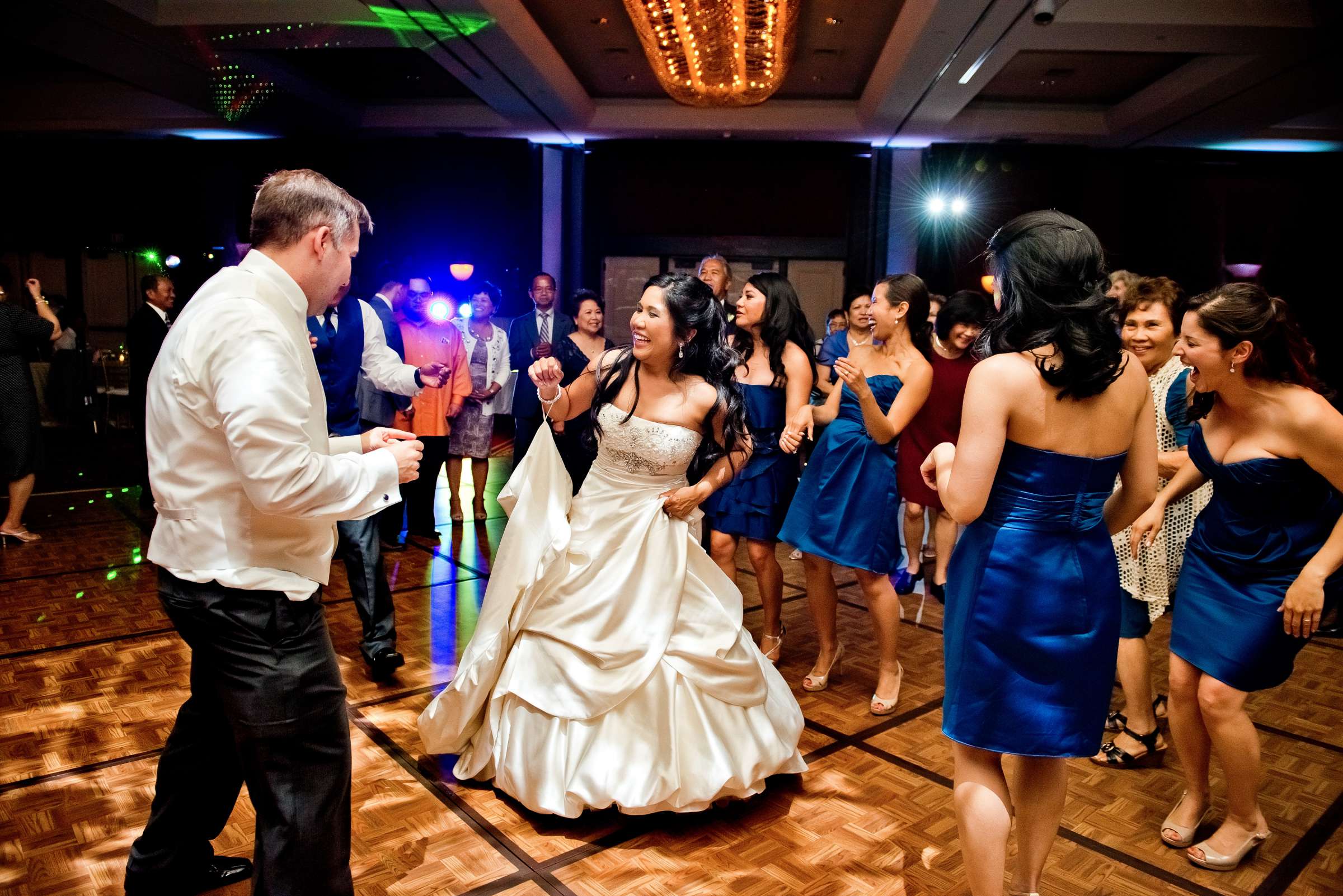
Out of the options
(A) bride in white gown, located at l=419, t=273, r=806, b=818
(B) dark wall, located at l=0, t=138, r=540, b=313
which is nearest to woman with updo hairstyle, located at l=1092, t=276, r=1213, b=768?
(A) bride in white gown, located at l=419, t=273, r=806, b=818

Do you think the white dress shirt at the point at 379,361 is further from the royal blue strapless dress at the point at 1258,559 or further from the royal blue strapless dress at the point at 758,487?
the royal blue strapless dress at the point at 1258,559

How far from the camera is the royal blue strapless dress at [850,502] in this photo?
326 cm

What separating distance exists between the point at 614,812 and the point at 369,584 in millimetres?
1383

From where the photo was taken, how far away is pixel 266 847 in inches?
64.2

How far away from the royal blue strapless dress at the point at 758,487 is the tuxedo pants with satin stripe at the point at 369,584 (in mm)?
1277

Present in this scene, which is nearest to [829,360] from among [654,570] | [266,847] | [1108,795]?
[654,570]

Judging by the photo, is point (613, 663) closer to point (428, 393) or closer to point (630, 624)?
point (630, 624)

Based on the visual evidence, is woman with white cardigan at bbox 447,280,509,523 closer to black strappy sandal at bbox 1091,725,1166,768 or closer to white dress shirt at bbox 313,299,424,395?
white dress shirt at bbox 313,299,424,395

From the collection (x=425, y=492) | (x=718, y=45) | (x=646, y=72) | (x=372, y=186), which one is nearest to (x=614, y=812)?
(x=425, y=492)

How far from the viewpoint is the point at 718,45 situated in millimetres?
5598

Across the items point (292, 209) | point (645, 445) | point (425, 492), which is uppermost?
point (292, 209)

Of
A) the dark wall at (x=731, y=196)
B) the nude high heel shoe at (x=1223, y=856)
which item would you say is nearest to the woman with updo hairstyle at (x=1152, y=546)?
the nude high heel shoe at (x=1223, y=856)

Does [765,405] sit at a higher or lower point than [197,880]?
higher

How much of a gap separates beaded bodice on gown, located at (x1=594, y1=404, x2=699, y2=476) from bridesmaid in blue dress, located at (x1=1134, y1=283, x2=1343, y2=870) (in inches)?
54.1
